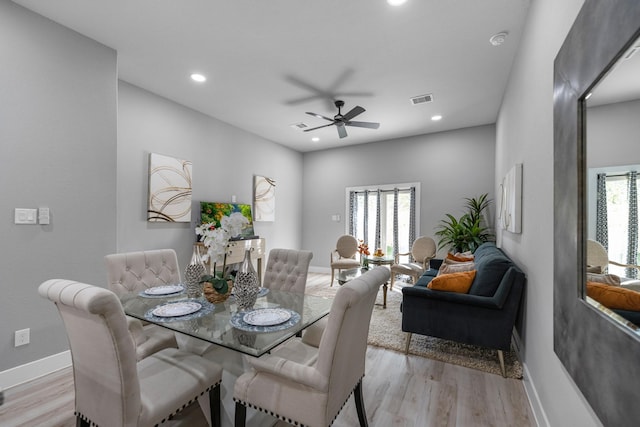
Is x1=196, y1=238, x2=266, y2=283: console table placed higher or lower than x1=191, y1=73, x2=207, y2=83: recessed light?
lower

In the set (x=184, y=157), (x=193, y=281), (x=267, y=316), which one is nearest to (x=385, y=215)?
(x=184, y=157)

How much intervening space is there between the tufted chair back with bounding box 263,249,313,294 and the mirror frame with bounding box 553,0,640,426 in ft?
5.69

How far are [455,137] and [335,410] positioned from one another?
17.0 feet

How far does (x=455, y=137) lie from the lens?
5.29m

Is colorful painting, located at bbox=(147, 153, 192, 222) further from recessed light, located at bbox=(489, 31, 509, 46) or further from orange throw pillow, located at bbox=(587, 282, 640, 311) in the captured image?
orange throw pillow, located at bbox=(587, 282, 640, 311)

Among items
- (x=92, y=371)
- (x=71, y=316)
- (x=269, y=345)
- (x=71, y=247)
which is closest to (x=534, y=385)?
(x=269, y=345)

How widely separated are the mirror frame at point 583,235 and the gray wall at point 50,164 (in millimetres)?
3447

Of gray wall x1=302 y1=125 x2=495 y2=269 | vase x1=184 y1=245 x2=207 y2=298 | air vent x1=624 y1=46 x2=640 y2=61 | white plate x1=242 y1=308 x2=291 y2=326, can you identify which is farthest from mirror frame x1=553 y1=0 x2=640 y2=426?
gray wall x1=302 y1=125 x2=495 y2=269

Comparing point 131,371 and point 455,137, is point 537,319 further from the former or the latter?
point 455,137

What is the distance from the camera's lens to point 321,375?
1237 millimetres

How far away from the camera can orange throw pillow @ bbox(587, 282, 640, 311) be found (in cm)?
79

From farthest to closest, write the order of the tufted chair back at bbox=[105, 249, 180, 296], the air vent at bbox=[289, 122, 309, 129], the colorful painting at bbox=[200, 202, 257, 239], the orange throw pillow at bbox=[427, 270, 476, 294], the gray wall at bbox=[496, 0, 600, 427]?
1. the air vent at bbox=[289, 122, 309, 129]
2. the colorful painting at bbox=[200, 202, 257, 239]
3. the orange throw pillow at bbox=[427, 270, 476, 294]
4. the tufted chair back at bbox=[105, 249, 180, 296]
5. the gray wall at bbox=[496, 0, 600, 427]

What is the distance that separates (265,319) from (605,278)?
4.80 feet

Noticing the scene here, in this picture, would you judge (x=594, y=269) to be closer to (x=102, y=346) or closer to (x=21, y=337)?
(x=102, y=346)
